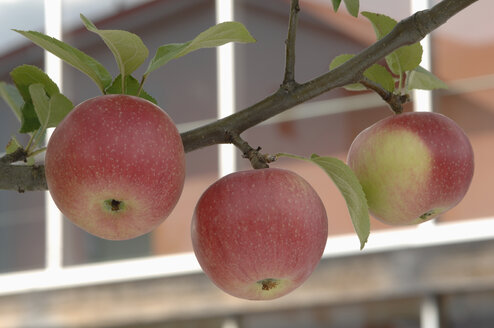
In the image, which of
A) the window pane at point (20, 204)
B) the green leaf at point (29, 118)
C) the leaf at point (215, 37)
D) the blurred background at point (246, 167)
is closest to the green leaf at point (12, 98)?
the green leaf at point (29, 118)

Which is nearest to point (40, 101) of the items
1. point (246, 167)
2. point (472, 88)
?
point (472, 88)

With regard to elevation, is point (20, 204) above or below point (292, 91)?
above

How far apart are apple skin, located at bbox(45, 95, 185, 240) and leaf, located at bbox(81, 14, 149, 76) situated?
22 millimetres

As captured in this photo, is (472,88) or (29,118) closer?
(29,118)

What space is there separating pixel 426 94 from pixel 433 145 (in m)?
2.92

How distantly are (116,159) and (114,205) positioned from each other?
0.11ft

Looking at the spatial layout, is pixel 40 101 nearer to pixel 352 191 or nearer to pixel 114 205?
pixel 114 205

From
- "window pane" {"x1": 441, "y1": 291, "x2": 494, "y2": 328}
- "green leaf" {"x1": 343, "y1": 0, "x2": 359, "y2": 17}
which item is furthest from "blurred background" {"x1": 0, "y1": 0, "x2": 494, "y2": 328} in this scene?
"green leaf" {"x1": 343, "y1": 0, "x2": 359, "y2": 17}

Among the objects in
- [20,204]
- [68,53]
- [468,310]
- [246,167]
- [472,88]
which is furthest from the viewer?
[20,204]

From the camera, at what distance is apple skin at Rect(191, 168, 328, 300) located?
46cm

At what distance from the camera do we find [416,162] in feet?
1.76

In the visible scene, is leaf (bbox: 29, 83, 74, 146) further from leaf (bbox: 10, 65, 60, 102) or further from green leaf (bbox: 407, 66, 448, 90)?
green leaf (bbox: 407, 66, 448, 90)

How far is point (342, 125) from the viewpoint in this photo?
12.3 feet

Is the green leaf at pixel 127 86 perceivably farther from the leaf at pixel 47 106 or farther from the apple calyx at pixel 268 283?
the apple calyx at pixel 268 283
